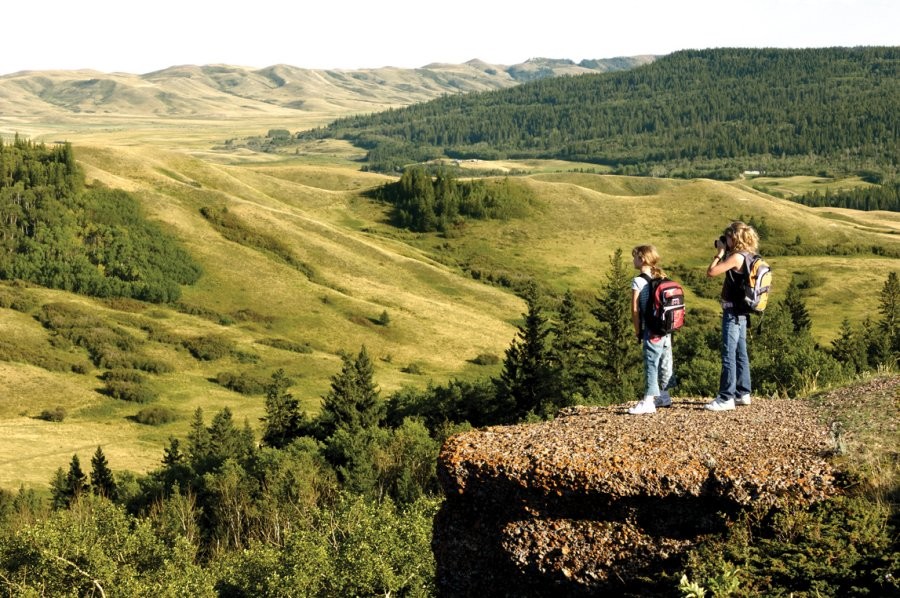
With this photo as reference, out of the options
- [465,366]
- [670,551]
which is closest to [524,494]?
[670,551]

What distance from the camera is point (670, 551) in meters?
11.4

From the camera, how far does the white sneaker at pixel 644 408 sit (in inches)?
594

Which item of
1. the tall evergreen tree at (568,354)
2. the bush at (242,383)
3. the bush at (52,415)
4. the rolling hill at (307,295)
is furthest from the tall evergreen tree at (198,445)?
the tall evergreen tree at (568,354)

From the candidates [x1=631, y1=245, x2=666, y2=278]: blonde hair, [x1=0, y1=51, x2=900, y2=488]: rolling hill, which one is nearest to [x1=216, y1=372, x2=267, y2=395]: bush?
[x1=0, y1=51, x2=900, y2=488]: rolling hill

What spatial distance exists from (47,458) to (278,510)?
3145cm

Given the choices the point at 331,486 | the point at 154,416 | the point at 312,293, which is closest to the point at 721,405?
the point at 331,486

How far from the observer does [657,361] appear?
15.8 m

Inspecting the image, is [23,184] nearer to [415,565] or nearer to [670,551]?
[415,565]

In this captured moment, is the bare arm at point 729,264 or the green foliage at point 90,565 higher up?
the bare arm at point 729,264

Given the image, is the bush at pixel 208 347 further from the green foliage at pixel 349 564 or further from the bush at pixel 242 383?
the green foliage at pixel 349 564

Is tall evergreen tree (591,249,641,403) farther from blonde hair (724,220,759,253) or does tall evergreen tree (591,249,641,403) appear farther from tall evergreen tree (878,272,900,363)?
blonde hair (724,220,759,253)

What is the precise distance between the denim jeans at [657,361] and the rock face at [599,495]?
2327 millimetres

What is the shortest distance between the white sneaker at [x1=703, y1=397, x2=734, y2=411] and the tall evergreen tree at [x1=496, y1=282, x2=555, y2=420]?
189ft

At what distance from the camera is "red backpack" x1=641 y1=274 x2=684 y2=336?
15.3 metres
